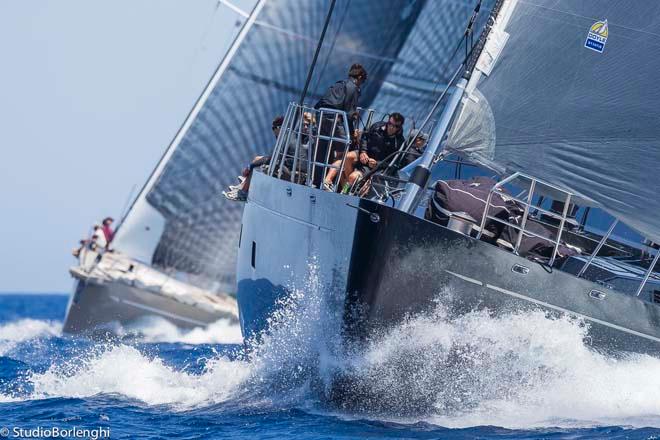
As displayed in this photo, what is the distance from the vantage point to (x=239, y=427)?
7520mm

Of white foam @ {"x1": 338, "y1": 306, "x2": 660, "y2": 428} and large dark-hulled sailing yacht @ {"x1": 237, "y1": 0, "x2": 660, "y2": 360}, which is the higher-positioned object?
large dark-hulled sailing yacht @ {"x1": 237, "y1": 0, "x2": 660, "y2": 360}

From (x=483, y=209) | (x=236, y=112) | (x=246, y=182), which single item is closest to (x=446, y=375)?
(x=483, y=209)

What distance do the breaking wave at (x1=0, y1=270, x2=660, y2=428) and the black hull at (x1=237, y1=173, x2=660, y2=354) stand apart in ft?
0.33

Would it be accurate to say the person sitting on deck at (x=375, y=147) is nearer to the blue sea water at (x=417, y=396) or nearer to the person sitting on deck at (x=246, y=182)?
the blue sea water at (x=417, y=396)

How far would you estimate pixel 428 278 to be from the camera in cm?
777

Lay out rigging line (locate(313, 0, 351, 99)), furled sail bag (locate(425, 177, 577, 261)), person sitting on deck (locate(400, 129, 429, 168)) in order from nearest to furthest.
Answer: furled sail bag (locate(425, 177, 577, 261)) < person sitting on deck (locate(400, 129, 429, 168)) < rigging line (locate(313, 0, 351, 99))

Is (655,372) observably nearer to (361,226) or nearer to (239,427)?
(361,226)

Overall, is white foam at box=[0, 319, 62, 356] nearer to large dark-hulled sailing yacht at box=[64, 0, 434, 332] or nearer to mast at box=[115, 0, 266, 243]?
large dark-hulled sailing yacht at box=[64, 0, 434, 332]

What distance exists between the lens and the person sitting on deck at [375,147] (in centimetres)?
904

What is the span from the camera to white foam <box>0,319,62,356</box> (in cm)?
1517

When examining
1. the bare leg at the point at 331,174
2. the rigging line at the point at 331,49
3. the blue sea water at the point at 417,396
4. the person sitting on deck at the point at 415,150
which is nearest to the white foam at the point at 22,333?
the rigging line at the point at 331,49

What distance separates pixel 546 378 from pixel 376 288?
1.41 m

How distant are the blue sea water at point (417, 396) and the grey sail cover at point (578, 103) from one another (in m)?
1.10

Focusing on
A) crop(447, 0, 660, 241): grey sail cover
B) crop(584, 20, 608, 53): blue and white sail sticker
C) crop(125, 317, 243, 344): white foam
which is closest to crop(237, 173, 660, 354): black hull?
crop(447, 0, 660, 241): grey sail cover
